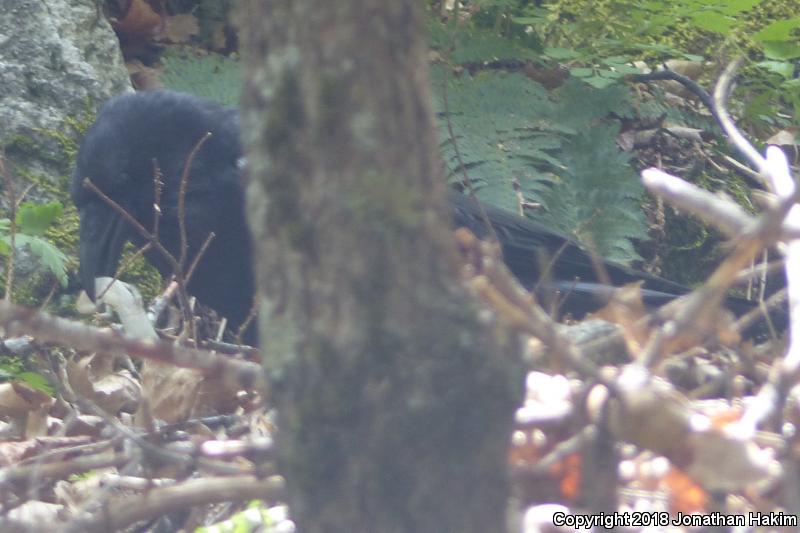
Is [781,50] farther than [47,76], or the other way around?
[47,76]

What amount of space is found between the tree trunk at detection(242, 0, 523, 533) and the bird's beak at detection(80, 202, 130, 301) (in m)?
2.38

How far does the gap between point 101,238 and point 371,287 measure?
98.0 inches

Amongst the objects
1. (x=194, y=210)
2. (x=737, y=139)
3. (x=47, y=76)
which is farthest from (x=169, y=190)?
(x=737, y=139)

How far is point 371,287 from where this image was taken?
1.26 metres

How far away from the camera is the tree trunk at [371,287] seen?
1.25m

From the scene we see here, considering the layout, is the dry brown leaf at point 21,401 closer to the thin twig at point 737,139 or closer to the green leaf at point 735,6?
the thin twig at point 737,139

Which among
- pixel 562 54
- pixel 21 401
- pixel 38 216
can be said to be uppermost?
pixel 562 54

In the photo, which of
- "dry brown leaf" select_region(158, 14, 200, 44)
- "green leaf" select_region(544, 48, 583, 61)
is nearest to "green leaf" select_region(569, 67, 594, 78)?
"green leaf" select_region(544, 48, 583, 61)

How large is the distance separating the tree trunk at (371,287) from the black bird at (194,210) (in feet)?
7.43

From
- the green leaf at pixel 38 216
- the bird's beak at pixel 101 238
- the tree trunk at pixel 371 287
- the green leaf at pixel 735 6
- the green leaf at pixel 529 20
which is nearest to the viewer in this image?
the tree trunk at pixel 371 287

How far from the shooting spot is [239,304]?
3701mm

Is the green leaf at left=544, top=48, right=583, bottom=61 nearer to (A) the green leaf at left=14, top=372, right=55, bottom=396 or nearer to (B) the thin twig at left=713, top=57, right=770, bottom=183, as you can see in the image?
(B) the thin twig at left=713, top=57, right=770, bottom=183

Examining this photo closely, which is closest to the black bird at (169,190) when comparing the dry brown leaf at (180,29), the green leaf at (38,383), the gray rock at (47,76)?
the gray rock at (47,76)

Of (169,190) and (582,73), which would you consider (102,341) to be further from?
(582,73)
